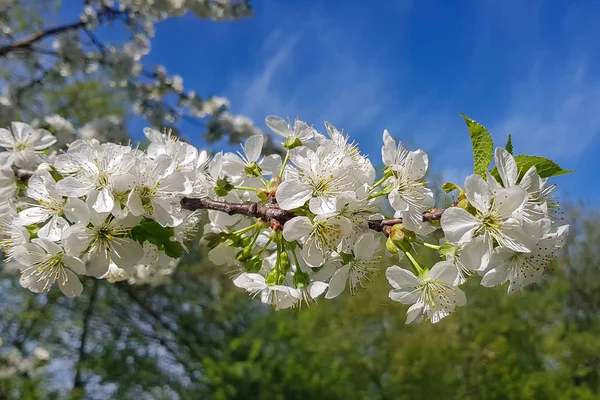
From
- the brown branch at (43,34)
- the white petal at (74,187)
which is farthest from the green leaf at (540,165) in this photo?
the brown branch at (43,34)

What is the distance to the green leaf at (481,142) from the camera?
95cm

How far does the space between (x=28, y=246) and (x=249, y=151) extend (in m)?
0.53

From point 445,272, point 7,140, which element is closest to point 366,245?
point 445,272

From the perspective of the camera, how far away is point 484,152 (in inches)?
37.6

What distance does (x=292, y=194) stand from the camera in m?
0.94

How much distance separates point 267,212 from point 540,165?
1.87ft

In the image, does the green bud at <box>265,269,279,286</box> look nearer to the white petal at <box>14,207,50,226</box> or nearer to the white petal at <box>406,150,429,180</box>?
the white petal at <box>406,150,429,180</box>

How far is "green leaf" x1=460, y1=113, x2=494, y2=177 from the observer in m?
0.95

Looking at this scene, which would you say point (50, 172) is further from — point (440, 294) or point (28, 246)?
point (440, 294)

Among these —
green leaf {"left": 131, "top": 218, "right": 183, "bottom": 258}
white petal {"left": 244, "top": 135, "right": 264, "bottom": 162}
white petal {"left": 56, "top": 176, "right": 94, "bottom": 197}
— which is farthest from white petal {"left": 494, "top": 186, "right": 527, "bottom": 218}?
white petal {"left": 56, "top": 176, "right": 94, "bottom": 197}

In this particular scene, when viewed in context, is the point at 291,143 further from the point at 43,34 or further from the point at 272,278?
the point at 43,34

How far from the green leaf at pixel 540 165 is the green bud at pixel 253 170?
1.85 ft

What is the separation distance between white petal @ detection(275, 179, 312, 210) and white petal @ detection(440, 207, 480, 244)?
265 mm

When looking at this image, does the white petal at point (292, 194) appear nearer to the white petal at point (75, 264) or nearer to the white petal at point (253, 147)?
the white petal at point (253, 147)
